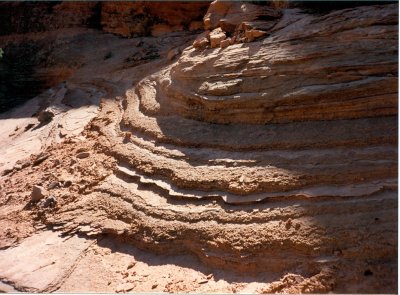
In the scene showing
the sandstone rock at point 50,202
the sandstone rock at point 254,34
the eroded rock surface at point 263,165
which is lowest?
the sandstone rock at point 50,202

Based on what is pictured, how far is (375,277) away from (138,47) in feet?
25.5

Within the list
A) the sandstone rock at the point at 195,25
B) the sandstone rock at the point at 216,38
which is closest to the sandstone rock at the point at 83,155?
the sandstone rock at the point at 216,38

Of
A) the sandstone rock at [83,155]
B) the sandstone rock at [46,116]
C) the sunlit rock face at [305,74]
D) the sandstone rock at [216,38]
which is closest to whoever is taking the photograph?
the sunlit rock face at [305,74]

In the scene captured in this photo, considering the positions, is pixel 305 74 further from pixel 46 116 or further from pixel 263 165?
pixel 46 116

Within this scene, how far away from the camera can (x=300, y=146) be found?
3.65 metres

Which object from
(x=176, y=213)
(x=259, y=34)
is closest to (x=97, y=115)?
(x=259, y=34)

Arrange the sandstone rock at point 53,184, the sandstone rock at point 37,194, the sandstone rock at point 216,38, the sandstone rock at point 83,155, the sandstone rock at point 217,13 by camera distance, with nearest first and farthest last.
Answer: the sandstone rock at point 37,194 < the sandstone rock at point 53,184 < the sandstone rock at point 216,38 < the sandstone rock at point 83,155 < the sandstone rock at point 217,13

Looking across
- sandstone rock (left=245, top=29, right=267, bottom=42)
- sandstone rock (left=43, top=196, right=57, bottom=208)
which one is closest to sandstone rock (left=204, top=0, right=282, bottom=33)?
sandstone rock (left=245, top=29, right=267, bottom=42)

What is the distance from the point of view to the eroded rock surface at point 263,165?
300cm

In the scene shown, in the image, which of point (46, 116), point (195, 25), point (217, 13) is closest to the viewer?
point (217, 13)

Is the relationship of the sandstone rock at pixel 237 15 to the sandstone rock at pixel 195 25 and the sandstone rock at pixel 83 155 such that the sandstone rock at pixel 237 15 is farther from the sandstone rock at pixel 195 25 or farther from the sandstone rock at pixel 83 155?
the sandstone rock at pixel 195 25

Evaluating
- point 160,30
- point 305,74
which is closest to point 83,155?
point 305,74

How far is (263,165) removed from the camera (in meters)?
3.64

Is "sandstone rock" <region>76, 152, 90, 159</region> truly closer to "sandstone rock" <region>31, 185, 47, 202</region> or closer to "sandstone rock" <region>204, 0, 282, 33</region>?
"sandstone rock" <region>31, 185, 47, 202</region>
